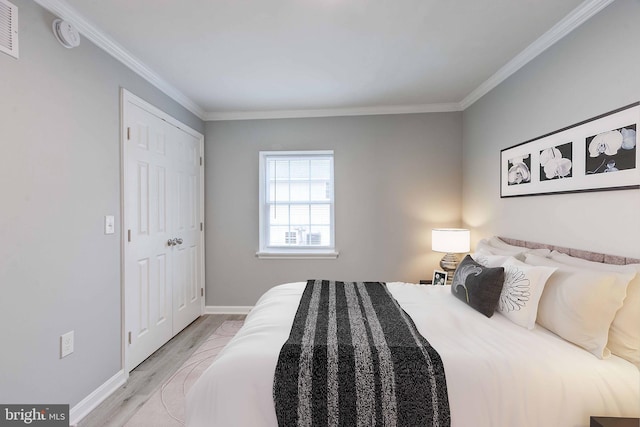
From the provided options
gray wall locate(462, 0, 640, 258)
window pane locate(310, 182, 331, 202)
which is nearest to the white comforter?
gray wall locate(462, 0, 640, 258)

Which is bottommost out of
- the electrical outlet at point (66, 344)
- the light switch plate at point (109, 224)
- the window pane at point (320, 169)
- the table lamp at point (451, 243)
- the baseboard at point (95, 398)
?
the baseboard at point (95, 398)

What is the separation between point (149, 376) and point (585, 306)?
117 inches

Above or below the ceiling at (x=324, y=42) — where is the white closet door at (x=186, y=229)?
below

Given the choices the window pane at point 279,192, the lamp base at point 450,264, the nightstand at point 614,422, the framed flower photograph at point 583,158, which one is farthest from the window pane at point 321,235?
the nightstand at point 614,422

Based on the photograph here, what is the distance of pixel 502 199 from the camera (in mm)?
2621

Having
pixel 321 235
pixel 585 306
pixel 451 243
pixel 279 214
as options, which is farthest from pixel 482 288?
pixel 279 214

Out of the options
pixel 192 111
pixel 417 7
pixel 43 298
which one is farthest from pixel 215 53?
pixel 43 298

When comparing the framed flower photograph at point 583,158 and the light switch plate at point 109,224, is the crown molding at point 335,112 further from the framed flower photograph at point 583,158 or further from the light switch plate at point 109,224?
the light switch plate at point 109,224

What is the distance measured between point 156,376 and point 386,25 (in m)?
3.18

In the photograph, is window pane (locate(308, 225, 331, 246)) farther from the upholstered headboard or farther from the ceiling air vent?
the ceiling air vent

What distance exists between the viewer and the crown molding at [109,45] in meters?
1.71

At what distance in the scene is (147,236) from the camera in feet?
8.38

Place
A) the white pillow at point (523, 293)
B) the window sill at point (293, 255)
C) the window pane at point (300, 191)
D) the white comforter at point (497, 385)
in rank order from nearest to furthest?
the white comforter at point (497, 385)
the white pillow at point (523, 293)
the window sill at point (293, 255)
the window pane at point (300, 191)

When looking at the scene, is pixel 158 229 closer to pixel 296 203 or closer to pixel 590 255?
pixel 296 203
